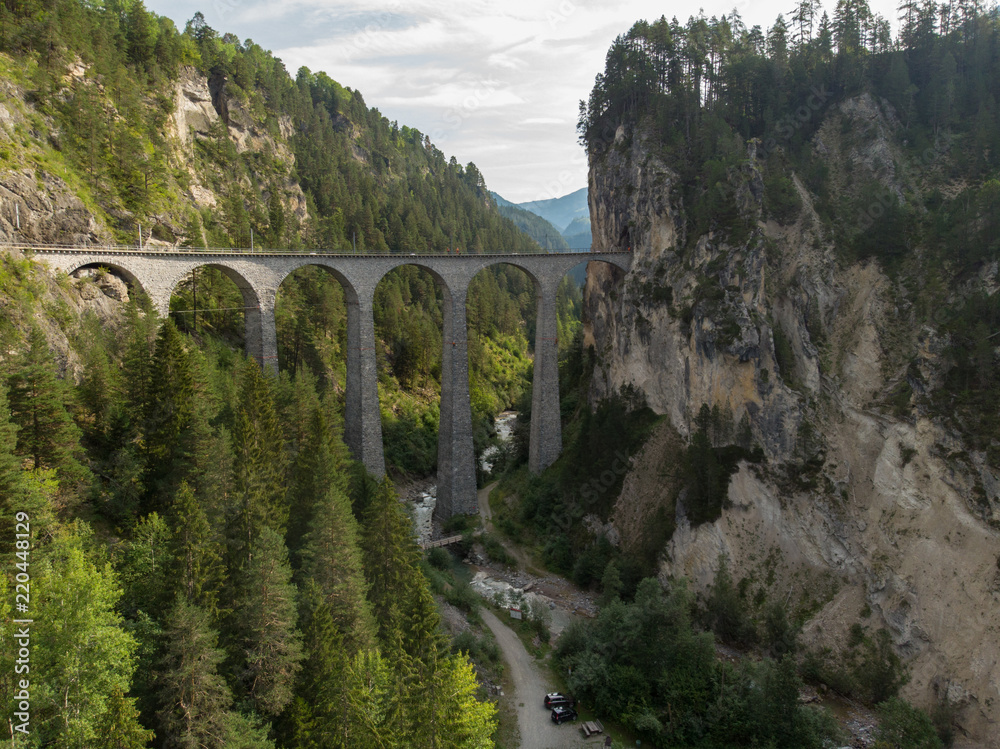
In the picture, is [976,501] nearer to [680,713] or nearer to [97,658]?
[680,713]

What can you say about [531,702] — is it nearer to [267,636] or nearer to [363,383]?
[267,636]

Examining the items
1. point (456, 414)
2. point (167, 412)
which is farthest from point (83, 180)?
point (456, 414)

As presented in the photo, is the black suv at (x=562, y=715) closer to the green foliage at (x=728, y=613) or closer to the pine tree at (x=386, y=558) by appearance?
the pine tree at (x=386, y=558)

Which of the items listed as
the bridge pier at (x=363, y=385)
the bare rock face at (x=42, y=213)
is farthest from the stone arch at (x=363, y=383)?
the bare rock face at (x=42, y=213)

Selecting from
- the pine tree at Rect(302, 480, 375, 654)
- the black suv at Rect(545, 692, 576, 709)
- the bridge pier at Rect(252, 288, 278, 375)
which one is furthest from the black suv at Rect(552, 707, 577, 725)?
the bridge pier at Rect(252, 288, 278, 375)

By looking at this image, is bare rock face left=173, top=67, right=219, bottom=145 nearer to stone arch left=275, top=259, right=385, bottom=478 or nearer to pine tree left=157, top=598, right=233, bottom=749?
stone arch left=275, top=259, right=385, bottom=478
